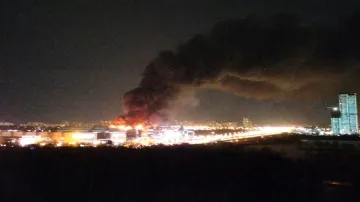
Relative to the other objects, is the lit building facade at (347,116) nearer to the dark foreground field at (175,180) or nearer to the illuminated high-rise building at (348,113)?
the illuminated high-rise building at (348,113)

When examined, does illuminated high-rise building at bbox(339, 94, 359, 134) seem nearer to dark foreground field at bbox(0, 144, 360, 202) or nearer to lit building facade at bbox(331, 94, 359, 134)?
lit building facade at bbox(331, 94, 359, 134)

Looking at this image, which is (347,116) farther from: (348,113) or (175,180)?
(175,180)

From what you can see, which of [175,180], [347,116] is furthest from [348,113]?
[175,180]

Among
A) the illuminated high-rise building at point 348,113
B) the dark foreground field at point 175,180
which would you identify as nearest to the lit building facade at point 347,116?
the illuminated high-rise building at point 348,113

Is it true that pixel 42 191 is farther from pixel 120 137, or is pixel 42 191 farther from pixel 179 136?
pixel 179 136

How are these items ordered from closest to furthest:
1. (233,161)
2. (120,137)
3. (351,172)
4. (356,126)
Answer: (351,172) → (233,161) → (120,137) → (356,126)

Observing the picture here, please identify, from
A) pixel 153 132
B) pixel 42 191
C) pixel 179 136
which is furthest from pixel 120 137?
pixel 42 191
